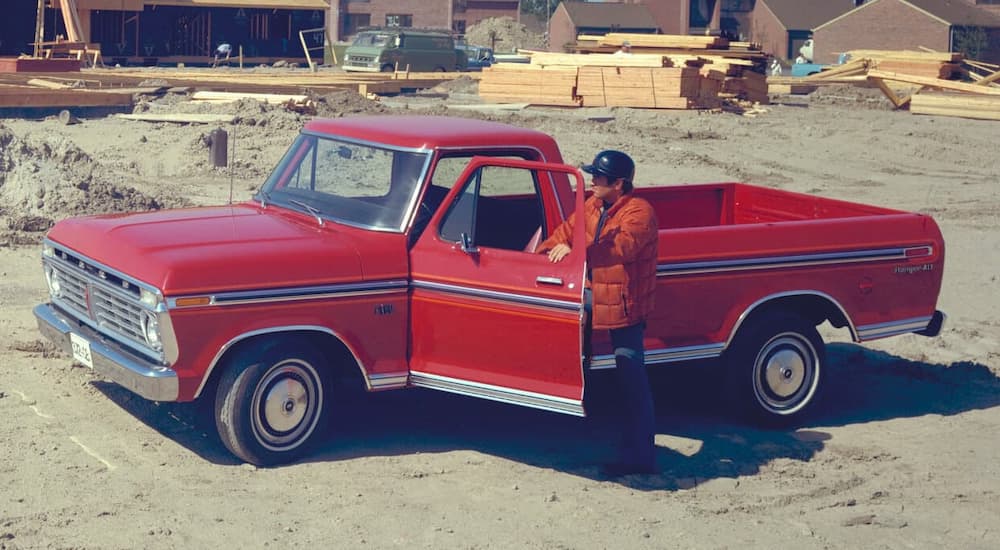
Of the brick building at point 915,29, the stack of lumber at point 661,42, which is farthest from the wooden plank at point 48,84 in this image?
the brick building at point 915,29

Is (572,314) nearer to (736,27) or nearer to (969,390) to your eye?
(969,390)

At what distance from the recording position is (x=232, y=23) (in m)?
53.1

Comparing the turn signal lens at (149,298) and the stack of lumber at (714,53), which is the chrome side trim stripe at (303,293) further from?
the stack of lumber at (714,53)

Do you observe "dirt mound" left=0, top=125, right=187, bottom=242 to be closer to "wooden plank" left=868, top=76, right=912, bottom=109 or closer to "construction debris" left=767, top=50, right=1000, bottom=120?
"construction debris" left=767, top=50, right=1000, bottom=120

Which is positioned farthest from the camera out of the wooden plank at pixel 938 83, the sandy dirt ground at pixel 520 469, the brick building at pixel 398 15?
the brick building at pixel 398 15

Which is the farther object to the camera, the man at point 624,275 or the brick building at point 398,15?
the brick building at point 398,15

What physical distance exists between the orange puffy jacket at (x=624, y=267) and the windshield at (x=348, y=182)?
3.49 ft

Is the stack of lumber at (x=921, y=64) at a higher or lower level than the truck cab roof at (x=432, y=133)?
higher

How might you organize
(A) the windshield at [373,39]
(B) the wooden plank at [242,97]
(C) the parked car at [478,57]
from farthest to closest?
1. (C) the parked car at [478,57]
2. (A) the windshield at [373,39]
3. (B) the wooden plank at [242,97]

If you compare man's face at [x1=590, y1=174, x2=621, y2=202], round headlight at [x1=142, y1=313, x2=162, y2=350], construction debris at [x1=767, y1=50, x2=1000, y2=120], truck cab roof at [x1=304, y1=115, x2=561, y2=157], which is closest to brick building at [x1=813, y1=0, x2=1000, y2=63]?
construction debris at [x1=767, y1=50, x2=1000, y2=120]

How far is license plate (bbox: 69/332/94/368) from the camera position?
7453 mm

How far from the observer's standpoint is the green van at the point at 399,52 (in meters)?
47.7

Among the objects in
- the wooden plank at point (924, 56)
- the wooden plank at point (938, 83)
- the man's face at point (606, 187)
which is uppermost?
the wooden plank at point (924, 56)

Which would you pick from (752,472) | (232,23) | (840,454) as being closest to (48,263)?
(752,472)
